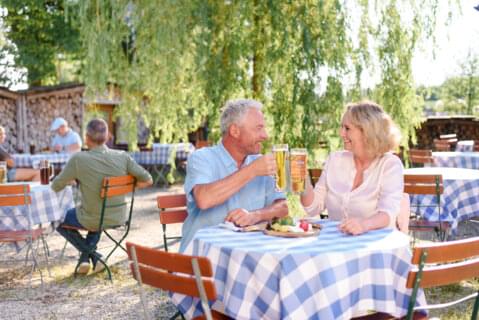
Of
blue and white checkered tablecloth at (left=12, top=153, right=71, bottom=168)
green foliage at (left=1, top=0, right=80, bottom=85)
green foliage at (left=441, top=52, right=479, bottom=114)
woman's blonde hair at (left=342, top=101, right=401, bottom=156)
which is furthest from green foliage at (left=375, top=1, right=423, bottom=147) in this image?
green foliage at (left=441, top=52, right=479, bottom=114)

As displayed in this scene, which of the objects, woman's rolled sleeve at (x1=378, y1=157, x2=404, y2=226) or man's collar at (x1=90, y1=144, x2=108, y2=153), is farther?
man's collar at (x1=90, y1=144, x2=108, y2=153)

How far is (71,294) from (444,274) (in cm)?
365

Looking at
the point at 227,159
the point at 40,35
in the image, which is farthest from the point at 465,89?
the point at 227,159

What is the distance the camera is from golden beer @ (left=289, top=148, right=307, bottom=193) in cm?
295

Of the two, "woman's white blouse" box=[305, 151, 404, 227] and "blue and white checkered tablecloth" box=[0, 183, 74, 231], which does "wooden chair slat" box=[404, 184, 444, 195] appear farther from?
"blue and white checkered tablecloth" box=[0, 183, 74, 231]

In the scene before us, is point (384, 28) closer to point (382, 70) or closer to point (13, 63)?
point (382, 70)

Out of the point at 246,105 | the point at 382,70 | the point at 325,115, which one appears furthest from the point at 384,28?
the point at 246,105

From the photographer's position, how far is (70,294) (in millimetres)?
5219

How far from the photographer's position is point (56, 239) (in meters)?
7.83

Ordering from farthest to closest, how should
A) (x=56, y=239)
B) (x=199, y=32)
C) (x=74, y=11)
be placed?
(x=56, y=239) < (x=74, y=11) < (x=199, y=32)

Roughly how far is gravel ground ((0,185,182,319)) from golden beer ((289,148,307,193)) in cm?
200

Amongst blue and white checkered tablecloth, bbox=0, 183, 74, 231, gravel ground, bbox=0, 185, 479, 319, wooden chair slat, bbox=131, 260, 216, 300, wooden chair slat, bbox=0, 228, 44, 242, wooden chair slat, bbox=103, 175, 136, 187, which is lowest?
gravel ground, bbox=0, 185, 479, 319

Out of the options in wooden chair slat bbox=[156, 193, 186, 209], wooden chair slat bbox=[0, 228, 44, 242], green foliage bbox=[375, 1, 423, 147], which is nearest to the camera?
wooden chair slat bbox=[156, 193, 186, 209]

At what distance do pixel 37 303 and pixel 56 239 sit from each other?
9.60 feet
